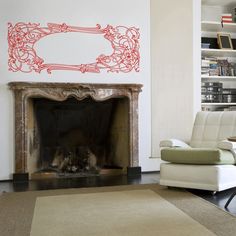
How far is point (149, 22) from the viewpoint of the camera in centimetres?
443

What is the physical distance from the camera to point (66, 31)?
4.12 m

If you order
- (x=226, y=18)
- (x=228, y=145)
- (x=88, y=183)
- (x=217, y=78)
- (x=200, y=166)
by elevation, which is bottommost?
(x=88, y=183)

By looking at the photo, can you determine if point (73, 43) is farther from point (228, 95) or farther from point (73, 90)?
point (228, 95)

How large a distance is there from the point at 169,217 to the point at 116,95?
7.26ft

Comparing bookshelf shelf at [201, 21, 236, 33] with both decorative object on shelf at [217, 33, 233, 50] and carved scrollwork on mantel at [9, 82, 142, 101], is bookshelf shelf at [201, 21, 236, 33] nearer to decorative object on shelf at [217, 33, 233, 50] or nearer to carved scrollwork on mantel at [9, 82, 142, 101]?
decorative object on shelf at [217, 33, 233, 50]

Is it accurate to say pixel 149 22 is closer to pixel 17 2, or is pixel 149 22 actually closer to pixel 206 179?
pixel 17 2

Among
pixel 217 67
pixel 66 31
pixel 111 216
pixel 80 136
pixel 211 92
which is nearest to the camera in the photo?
pixel 111 216

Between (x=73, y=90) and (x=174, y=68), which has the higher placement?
(x=174, y=68)

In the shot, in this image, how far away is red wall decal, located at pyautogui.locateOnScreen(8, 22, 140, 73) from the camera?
157 inches

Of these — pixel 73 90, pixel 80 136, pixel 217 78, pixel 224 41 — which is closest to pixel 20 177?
pixel 80 136

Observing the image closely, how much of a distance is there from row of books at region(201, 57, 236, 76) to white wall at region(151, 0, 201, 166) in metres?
0.26

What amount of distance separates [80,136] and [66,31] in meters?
1.52

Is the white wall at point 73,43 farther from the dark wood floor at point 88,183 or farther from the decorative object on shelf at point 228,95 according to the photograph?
the decorative object on shelf at point 228,95

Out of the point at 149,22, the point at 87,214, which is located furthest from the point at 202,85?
the point at 87,214
